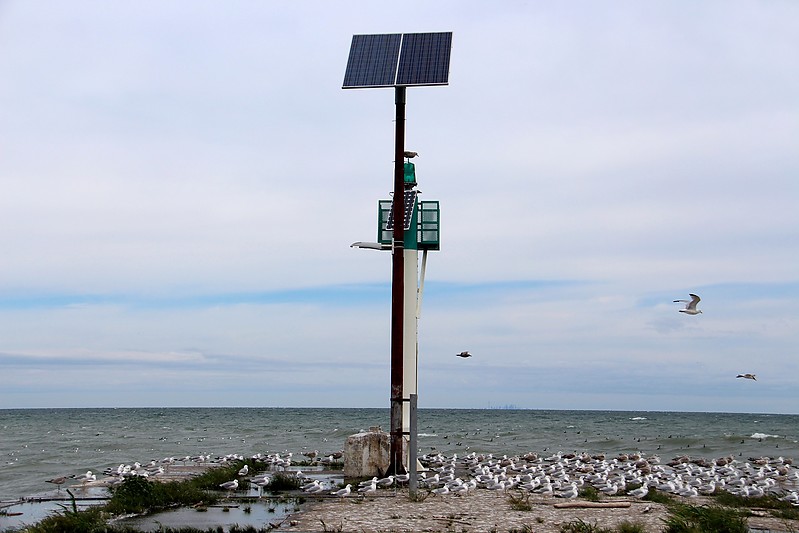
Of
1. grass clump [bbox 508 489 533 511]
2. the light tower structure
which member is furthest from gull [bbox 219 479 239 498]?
grass clump [bbox 508 489 533 511]

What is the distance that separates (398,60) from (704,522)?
11.8m

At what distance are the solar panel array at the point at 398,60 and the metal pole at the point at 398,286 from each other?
17.7 inches

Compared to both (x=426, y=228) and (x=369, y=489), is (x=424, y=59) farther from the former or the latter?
(x=369, y=489)

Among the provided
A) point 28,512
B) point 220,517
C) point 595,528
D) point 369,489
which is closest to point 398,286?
point 369,489

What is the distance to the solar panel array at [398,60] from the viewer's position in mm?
18688

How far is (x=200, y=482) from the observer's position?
18.5 meters

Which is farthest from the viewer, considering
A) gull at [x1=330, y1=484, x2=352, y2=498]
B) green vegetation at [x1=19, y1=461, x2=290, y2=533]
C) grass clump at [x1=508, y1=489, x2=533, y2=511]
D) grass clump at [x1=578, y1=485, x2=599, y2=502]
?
grass clump at [x1=578, y1=485, x2=599, y2=502]

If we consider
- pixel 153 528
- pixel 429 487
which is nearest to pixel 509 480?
pixel 429 487

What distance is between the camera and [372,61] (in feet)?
63.6

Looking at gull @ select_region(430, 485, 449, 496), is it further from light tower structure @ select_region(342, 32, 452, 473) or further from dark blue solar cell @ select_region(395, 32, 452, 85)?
dark blue solar cell @ select_region(395, 32, 452, 85)

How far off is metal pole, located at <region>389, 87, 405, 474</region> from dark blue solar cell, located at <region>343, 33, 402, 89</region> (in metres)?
0.48

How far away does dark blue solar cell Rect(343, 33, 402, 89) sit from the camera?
18875 mm

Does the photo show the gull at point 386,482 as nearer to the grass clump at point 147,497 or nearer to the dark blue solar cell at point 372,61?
the grass clump at point 147,497

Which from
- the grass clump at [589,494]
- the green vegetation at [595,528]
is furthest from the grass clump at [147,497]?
the grass clump at [589,494]
